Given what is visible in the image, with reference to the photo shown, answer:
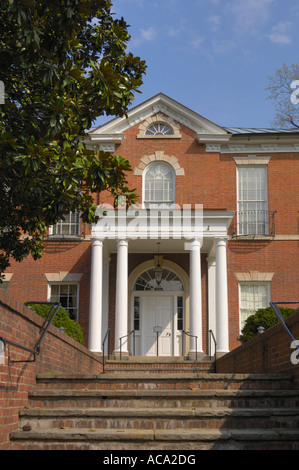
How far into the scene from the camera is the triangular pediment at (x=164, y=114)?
2130cm

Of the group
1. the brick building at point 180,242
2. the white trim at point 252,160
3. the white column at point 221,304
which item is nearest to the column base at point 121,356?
the brick building at point 180,242

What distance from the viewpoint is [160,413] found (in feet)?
20.7

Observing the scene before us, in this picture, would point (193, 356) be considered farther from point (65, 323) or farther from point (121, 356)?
point (65, 323)

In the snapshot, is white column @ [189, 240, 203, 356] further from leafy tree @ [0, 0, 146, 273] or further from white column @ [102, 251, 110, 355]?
A: leafy tree @ [0, 0, 146, 273]

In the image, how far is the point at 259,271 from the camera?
20.5 m

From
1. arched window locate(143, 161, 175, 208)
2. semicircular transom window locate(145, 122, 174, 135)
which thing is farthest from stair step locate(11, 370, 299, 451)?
semicircular transom window locate(145, 122, 174, 135)

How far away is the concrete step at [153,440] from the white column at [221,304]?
40.3 ft

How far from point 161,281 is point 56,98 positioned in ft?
47.1

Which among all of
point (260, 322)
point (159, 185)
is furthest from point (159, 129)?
point (260, 322)

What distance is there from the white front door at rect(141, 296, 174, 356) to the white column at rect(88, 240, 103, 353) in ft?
8.45

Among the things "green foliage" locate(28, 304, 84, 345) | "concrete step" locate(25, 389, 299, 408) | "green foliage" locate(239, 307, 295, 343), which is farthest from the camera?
"green foliage" locate(28, 304, 84, 345)

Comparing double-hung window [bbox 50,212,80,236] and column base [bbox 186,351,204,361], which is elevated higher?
double-hung window [bbox 50,212,80,236]

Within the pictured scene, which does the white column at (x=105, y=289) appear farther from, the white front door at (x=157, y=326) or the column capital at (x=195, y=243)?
the column capital at (x=195, y=243)

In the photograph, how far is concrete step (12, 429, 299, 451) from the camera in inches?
229
